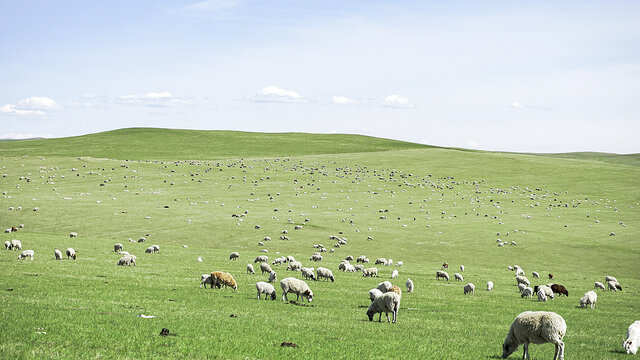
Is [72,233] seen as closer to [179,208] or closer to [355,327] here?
[179,208]

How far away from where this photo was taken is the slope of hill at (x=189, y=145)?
125438 millimetres

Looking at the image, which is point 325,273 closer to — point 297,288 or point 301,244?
point 297,288

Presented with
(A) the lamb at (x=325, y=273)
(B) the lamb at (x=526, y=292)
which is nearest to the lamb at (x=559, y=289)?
(B) the lamb at (x=526, y=292)

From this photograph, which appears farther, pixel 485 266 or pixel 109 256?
pixel 485 266

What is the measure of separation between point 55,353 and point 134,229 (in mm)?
46376

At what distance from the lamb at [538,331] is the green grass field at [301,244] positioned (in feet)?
3.01

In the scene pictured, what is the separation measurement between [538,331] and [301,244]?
38940 millimetres

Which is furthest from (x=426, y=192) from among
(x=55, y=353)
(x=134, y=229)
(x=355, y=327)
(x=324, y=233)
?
(x=55, y=353)

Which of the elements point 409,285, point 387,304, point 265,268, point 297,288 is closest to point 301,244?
point 265,268

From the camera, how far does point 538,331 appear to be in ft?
52.1

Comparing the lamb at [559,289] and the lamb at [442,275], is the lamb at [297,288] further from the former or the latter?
the lamb at [559,289]

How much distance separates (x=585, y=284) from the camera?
41.4m

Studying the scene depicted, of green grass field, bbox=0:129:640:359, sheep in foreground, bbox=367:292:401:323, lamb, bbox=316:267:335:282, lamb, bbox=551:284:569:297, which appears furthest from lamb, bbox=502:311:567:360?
lamb, bbox=551:284:569:297

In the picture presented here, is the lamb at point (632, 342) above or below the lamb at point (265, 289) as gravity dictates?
above
